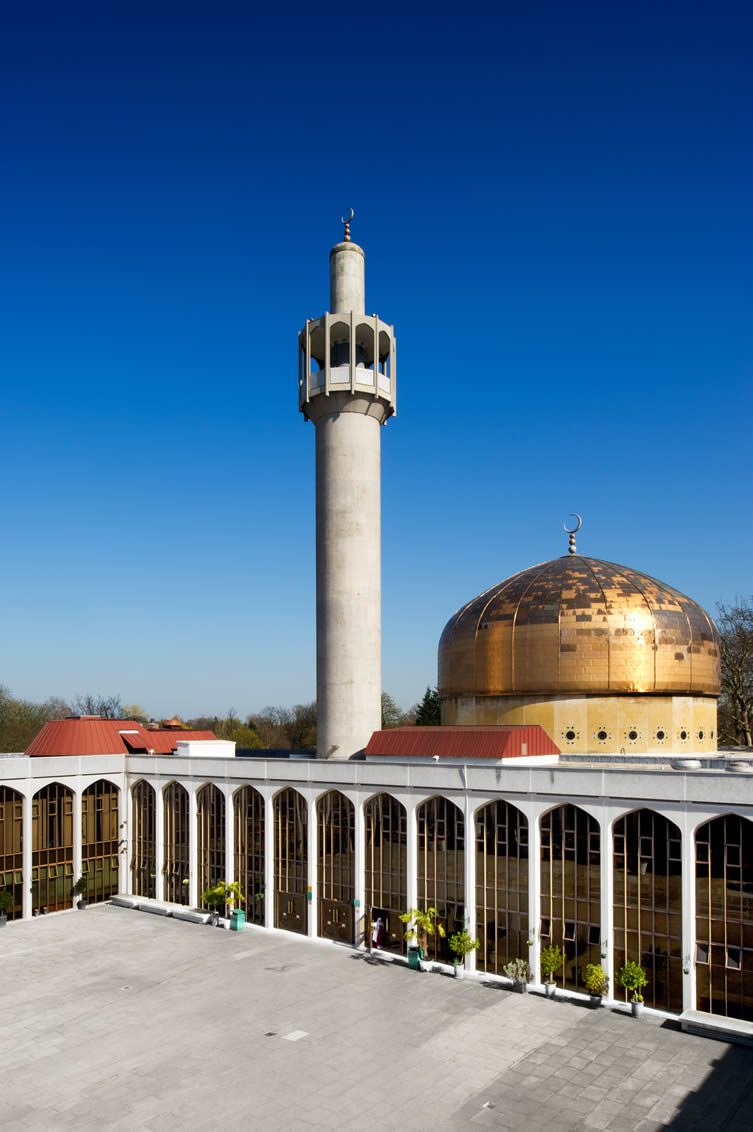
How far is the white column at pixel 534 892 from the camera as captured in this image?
27.3m

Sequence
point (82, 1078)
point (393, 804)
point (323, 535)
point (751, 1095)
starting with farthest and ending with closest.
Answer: point (323, 535), point (393, 804), point (82, 1078), point (751, 1095)

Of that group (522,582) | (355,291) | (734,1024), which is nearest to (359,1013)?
(734,1024)

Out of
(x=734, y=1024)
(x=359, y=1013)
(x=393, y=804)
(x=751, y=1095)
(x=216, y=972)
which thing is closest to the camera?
(x=751, y=1095)

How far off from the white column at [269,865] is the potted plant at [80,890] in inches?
377

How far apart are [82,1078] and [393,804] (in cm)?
1378

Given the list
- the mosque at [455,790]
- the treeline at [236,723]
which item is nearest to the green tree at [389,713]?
the treeline at [236,723]

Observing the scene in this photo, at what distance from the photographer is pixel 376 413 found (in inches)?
1564

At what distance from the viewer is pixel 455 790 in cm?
2983

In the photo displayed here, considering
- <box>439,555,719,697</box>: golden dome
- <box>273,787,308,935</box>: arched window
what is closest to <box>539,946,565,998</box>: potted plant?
<box>273,787,308,935</box>: arched window

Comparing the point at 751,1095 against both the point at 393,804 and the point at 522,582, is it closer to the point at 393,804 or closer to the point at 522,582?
the point at 393,804

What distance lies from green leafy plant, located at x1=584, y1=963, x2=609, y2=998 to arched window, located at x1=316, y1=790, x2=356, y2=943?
9893mm

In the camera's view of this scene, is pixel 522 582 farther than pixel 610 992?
Yes

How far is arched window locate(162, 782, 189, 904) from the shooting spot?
1522 inches

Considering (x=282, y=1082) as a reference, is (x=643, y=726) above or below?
above
